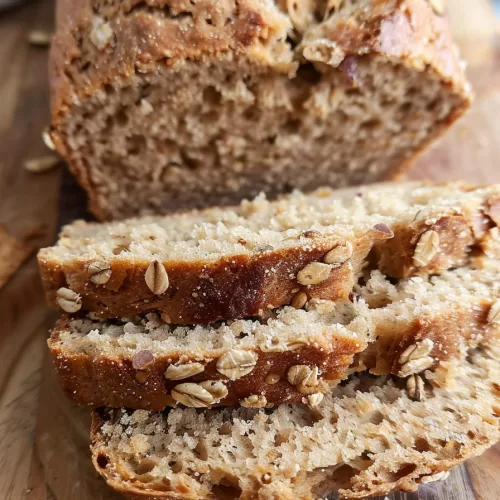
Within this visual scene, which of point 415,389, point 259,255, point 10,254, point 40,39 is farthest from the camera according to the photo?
point 40,39

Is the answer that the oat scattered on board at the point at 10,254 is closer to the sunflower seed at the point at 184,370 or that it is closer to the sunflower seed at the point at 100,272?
the sunflower seed at the point at 100,272

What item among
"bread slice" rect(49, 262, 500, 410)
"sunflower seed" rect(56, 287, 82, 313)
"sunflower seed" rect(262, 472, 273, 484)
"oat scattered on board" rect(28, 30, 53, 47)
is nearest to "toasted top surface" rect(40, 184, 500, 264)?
"sunflower seed" rect(56, 287, 82, 313)

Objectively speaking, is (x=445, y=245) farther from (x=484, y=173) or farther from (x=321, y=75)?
(x=484, y=173)

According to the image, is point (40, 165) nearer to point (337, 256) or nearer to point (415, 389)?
point (337, 256)

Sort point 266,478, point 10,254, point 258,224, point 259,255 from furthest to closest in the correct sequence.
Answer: point 10,254
point 258,224
point 259,255
point 266,478

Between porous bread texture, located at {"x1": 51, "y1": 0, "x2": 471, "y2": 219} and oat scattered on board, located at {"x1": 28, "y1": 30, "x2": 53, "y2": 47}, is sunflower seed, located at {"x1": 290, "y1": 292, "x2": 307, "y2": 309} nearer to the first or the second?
porous bread texture, located at {"x1": 51, "y1": 0, "x2": 471, "y2": 219}

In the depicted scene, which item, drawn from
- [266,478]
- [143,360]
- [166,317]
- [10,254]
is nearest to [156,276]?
[166,317]

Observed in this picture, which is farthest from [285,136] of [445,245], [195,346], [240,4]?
[195,346]
